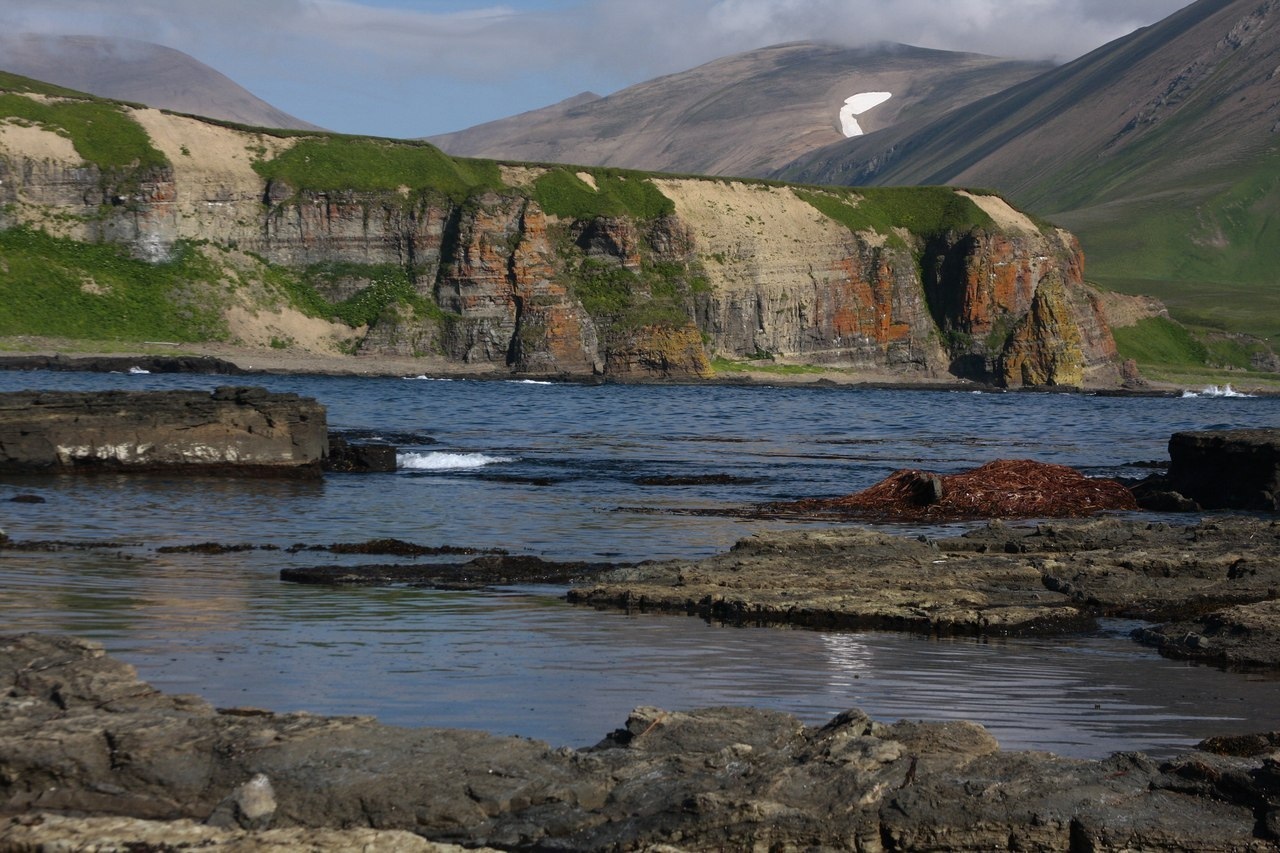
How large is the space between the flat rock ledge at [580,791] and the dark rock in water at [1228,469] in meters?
20.6

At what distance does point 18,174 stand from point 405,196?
98.4 ft

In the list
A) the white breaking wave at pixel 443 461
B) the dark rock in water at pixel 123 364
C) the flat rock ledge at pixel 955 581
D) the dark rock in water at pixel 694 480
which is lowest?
the dark rock in water at pixel 123 364

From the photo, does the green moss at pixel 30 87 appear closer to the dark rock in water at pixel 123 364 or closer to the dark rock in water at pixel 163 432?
the dark rock in water at pixel 123 364

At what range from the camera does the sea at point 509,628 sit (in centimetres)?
1024

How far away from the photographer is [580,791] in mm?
7527

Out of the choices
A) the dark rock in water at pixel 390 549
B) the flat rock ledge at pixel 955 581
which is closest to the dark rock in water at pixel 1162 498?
the flat rock ledge at pixel 955 581

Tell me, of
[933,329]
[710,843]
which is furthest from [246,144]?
[710,843]

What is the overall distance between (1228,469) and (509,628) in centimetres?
1931

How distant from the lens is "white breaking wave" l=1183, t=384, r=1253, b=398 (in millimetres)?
136000

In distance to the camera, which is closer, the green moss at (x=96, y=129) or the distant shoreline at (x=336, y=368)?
the distant shoreline at (x=336, y=368)

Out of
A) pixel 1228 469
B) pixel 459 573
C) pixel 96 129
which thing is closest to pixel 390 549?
pixel 459 573

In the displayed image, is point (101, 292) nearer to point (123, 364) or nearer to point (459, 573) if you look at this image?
point (123, 364)

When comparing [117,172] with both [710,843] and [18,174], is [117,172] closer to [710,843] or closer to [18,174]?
[18,174]

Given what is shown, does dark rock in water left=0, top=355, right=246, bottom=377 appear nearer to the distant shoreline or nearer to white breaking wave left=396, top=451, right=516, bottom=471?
the distant shoreline
